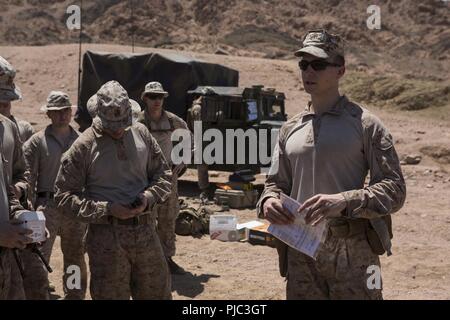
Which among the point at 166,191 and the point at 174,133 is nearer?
the point at 166,191

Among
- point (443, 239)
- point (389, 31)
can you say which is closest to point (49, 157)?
point (443, 239)

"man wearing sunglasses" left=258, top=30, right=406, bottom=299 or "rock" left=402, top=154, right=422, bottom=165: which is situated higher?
"man wearing sunglasses" left=258, top=30, right=406, bottom=299

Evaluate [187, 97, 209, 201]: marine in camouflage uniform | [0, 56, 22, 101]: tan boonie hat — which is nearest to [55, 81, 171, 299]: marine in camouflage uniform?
[0, 56, 22, 101]: tan boonie hat

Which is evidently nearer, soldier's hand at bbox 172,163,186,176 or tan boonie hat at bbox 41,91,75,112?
tan boonie hat at bbox 41,91,75,112

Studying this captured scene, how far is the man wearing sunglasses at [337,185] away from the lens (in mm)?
3027

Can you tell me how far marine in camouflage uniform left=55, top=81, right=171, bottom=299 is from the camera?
3918mm

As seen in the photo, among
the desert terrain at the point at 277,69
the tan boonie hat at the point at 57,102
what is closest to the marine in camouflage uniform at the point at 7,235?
the tan boonie hat at the point at 57,102

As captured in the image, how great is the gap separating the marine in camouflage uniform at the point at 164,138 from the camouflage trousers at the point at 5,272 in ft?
10.4

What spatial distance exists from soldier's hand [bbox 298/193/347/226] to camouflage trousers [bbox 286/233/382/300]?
0.69 feet

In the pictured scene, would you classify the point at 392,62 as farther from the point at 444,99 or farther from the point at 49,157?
the point at 49,157

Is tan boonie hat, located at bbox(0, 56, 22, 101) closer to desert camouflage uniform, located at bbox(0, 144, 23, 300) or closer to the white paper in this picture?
desert camouflage uniform, located at bbox(0, 144, 23, 300)

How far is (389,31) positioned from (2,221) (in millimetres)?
40583

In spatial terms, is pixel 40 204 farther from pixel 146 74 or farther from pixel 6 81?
pixel 146 74

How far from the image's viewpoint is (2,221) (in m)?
3.24
